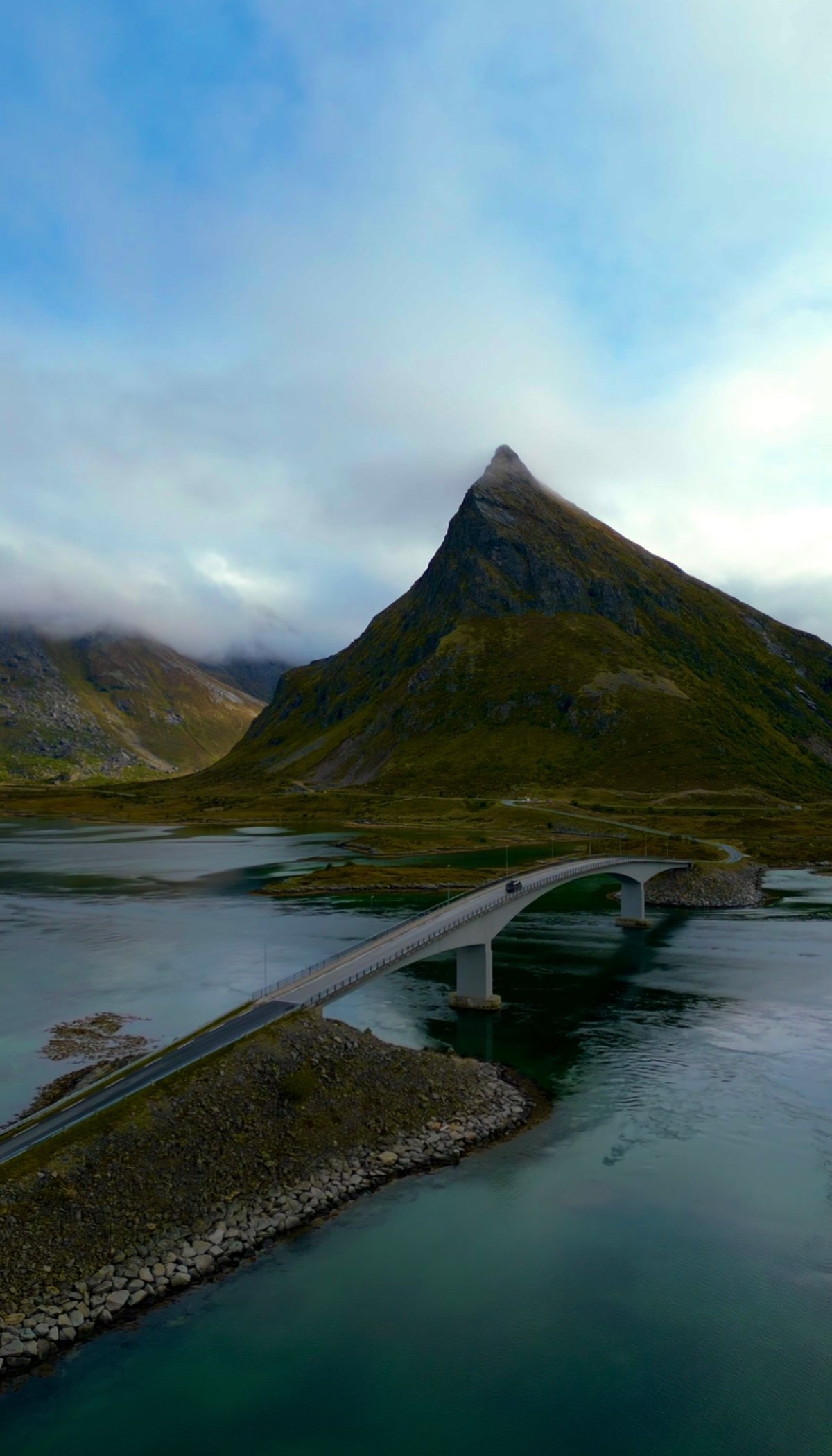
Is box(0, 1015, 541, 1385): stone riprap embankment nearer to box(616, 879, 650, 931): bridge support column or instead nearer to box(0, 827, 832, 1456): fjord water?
box(0, 827, 832, 1456): fjord water

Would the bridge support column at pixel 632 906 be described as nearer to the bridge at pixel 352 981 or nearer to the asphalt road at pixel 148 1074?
the bridge at pixel 352 981

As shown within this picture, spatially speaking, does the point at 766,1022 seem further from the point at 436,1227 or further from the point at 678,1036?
the point at 436,1227

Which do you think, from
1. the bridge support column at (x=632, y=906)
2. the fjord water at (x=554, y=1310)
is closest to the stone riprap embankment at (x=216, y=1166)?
the fjord water at (x=554, y=1310)

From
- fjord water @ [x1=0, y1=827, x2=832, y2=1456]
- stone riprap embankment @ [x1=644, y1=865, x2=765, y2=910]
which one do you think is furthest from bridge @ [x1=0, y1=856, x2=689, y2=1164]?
stone riprap embankment @ [x1=644, y1=865, x2=765, y2=910]

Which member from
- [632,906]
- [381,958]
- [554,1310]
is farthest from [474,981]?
[632,906]

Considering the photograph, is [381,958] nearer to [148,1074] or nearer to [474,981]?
[474,981]
